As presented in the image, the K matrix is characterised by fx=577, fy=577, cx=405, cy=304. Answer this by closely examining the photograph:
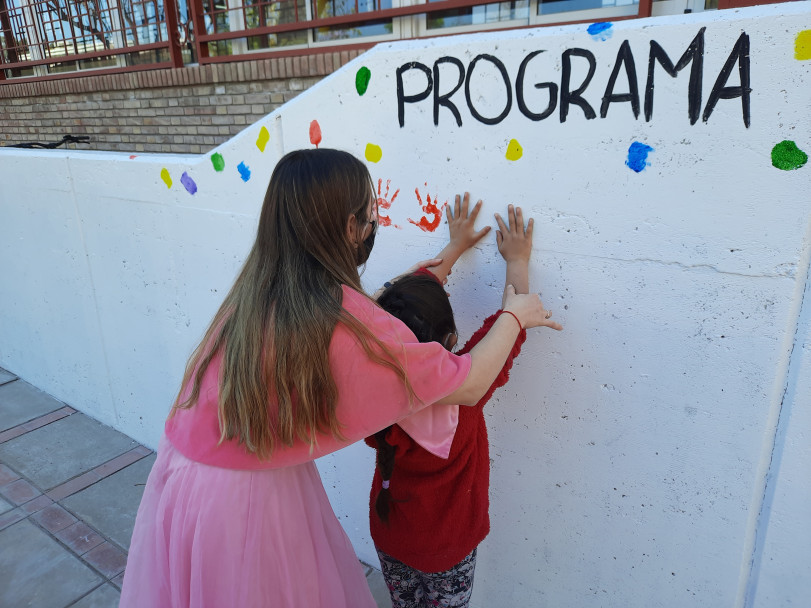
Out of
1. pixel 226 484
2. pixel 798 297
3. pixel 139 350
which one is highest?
pixel 798 297

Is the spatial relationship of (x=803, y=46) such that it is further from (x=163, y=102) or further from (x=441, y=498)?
(x=163, y=102)

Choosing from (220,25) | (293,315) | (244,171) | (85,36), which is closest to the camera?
(293,315)

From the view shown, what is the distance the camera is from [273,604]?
1.53 metres

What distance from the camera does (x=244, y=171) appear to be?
2508 mm

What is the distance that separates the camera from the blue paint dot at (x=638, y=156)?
1.53 metres

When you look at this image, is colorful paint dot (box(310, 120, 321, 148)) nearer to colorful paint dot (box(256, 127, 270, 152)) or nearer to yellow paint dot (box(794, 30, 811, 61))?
colorful paint dot (box(256, 127, 270, 152))

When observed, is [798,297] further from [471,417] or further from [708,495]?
[471,417]

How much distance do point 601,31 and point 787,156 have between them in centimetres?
55

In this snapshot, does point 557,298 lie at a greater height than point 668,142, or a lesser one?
lesser

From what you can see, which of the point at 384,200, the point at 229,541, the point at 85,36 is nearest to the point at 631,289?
the point at 384,200

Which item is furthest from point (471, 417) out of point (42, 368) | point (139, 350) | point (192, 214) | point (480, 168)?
point (42, 368)

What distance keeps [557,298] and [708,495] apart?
703 millimetres

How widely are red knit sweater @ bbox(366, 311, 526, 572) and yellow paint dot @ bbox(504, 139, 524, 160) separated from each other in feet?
1.64

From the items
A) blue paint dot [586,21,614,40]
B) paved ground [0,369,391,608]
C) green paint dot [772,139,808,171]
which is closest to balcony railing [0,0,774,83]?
blue paint dot [586,21,614,40]
